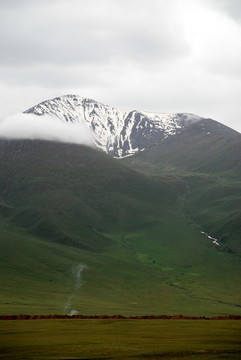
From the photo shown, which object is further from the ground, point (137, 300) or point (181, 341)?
point (181, 341)

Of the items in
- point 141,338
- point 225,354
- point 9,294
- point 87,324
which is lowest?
point 9,294

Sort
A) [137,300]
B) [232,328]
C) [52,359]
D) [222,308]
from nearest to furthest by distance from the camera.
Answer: [52,359] → [232,328] → [222,308] → [137,300]

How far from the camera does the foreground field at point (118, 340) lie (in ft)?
192

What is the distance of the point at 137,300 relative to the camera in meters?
169

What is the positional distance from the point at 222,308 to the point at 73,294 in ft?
159

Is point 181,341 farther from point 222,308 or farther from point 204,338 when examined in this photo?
point 222,308

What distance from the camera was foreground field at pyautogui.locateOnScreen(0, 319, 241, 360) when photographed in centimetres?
5844

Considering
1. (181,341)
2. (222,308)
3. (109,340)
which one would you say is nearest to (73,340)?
(109,340)

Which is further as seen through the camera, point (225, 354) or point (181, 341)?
point (181, 341)

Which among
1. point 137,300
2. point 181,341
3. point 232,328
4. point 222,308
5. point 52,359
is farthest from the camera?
point 137,300

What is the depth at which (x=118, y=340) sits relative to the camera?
69.2 meters

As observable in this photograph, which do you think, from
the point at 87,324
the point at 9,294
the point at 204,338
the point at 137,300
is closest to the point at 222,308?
the point at 137,300

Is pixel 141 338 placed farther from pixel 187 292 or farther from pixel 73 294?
pixel 187 292

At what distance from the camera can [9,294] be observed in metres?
162
